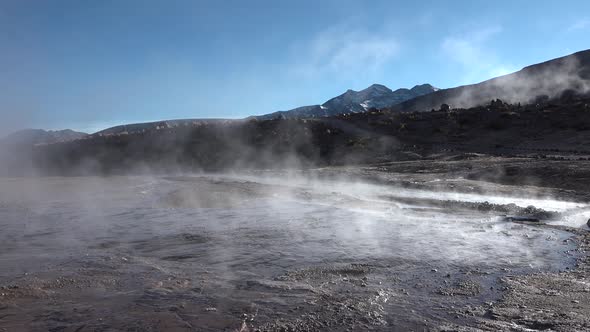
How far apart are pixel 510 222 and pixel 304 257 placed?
421cm

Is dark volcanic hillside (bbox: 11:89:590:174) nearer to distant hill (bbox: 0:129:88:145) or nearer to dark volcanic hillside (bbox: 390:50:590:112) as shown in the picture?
distant hill (bbox: 0:129:88:145)

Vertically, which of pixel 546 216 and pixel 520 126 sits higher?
pixel 520 126

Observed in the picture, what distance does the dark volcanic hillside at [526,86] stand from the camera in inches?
1843

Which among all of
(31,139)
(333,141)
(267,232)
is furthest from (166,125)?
(267,232)

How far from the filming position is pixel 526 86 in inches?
2072

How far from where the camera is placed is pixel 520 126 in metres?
24.1

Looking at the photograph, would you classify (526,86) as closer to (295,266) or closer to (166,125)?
(166,125)

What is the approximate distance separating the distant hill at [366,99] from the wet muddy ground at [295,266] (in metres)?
63.8

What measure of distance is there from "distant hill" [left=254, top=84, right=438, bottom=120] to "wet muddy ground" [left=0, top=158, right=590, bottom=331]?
63789 millimetres

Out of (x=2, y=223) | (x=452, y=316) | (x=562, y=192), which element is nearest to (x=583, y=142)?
(x=562, y=192)

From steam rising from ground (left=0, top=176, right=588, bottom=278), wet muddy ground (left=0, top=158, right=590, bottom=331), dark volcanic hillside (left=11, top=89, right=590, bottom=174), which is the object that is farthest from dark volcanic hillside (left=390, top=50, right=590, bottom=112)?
wet muddy ground (left=0, top=158, right=590, bottom=331)

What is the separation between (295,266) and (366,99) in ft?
255

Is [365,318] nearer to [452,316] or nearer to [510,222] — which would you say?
[452,316]

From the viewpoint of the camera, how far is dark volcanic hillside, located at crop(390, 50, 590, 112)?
46.8 meters
